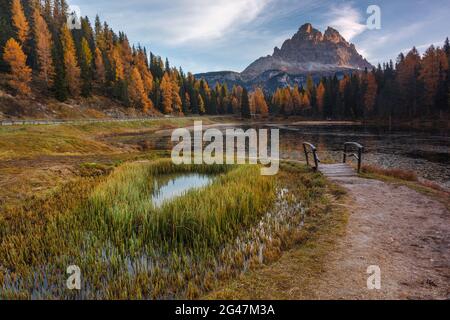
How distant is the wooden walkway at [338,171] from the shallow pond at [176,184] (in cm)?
779

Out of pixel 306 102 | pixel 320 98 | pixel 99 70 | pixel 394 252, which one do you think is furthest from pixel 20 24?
pixel 320 98

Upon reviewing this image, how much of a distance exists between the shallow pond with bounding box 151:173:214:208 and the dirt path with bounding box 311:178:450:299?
859 centimetres

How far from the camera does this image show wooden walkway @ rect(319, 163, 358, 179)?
54.0 feet

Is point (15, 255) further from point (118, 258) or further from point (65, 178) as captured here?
point (65, 178)

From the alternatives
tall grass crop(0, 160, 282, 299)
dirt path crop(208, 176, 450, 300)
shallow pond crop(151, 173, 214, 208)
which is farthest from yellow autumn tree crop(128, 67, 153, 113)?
dirt path crop(208, 176, 450, 300)

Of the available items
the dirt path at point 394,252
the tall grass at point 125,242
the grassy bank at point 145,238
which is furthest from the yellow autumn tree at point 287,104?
the dirt path at point 394,252

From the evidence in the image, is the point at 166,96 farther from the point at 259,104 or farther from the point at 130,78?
the point at 259,104

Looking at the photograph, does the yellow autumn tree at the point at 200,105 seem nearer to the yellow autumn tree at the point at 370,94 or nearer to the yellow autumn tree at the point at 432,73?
the yellow autumn tree at the point at 370,94

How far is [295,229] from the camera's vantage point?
29.2 feet

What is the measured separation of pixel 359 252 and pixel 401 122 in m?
81.3

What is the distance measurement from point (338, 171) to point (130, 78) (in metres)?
84.8

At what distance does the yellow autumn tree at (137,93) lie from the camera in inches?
3282

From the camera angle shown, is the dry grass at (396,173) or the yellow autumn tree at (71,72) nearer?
the dry grass at (396,173)

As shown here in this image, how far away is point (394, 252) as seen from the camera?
22.5ft
